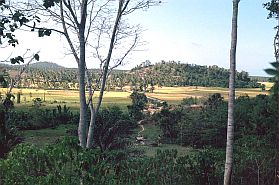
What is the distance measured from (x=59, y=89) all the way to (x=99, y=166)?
214 ft

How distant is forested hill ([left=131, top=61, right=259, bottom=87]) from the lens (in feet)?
237

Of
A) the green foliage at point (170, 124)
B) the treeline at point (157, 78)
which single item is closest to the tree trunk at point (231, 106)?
the green foliage at point (170, 124)

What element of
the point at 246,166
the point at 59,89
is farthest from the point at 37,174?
the point at 59,89

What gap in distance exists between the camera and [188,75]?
3209 inches

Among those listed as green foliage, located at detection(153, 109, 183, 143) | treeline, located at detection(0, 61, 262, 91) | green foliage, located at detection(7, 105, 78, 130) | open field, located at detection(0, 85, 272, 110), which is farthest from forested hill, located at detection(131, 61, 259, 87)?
green foliage, located at detection(153, 109, 183, 143)

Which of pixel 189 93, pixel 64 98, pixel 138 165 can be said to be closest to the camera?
A: pixel 138 165

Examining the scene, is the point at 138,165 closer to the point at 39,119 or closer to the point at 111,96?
the point at 39,119

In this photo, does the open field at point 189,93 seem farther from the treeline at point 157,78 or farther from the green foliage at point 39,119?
the green foliage at point 39,119

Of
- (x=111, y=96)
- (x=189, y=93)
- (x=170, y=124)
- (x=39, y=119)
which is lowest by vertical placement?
(x=39, y=119)

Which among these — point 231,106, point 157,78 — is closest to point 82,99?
point 231,106

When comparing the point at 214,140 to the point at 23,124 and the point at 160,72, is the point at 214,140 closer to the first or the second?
the point at 23,124

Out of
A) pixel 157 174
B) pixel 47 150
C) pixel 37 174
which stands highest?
pixel 47 150

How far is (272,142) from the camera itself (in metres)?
8.34

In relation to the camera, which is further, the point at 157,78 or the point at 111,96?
the point at 157,78
